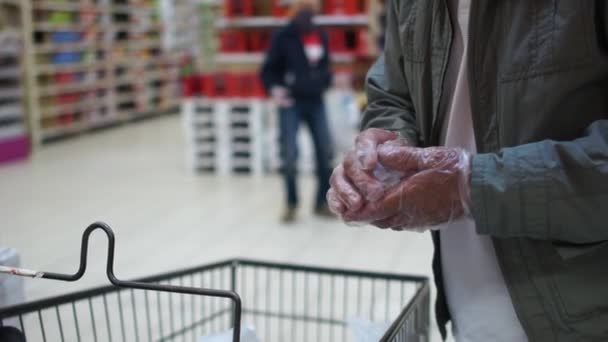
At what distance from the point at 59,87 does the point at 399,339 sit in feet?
26.3

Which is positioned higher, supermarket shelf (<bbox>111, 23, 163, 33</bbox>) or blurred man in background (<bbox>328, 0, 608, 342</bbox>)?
supermarket shelf (<bbox>111, 23, 163, 33</bbox>)

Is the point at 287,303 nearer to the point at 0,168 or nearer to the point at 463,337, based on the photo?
the point at 463,337

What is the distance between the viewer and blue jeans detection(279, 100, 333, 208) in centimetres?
462

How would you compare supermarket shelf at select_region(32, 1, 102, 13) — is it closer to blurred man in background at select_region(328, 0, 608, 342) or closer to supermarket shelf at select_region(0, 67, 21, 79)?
supermarket shelf at select_region(0, 67, 21, 79)

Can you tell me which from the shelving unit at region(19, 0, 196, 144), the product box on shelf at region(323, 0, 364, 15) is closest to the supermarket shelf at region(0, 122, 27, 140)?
the shelving unit at region(19, 0, 196, 144)

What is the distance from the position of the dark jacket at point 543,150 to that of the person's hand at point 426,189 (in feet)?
0.09

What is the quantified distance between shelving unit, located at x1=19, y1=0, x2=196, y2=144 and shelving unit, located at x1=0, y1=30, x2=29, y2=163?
36.2 inches

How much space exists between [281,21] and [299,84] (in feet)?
6.25

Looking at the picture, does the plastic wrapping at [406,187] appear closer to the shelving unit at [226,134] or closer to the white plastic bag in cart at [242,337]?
the white plastic bag in cart at [242,337]

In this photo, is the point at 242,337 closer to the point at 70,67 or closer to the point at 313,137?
the point at 313,137

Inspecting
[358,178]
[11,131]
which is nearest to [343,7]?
[11,131]

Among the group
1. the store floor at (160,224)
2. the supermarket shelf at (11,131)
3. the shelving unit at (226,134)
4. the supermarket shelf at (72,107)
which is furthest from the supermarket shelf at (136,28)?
the shelving unit at (226,134)

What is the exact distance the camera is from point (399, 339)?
115 centimetres

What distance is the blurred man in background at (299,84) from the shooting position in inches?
179
